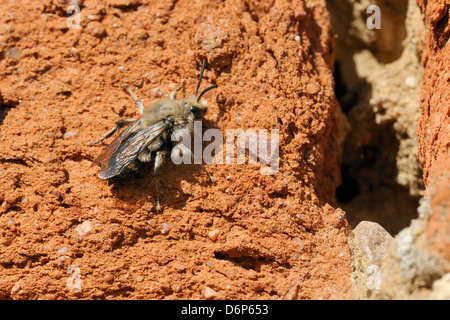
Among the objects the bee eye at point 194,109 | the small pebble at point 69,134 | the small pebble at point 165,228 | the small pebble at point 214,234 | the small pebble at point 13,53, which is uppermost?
the small pebble at point 13,53

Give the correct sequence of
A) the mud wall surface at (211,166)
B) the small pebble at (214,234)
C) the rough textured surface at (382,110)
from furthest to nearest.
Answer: the rough textured surface at (382,110) < the small pebble at (214,234) < the mud wall surface at (211,166)

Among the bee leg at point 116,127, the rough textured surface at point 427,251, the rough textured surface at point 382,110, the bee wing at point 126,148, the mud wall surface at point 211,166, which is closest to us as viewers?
the rough textured surface at point 427,251

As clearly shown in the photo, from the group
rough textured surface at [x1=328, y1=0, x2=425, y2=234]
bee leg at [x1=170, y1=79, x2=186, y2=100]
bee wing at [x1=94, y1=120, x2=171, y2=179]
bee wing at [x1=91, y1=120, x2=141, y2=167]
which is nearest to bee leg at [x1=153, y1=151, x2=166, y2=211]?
bee wing at [x1=94, y1=120, x2=171, y2=179]

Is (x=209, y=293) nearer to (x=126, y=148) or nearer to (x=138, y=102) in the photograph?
(x=126, y=148)

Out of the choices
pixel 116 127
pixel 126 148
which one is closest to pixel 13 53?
pixel 116 127

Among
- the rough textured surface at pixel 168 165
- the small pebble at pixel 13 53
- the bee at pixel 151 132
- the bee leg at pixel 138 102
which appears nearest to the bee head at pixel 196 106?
the bee at pixel 151 132

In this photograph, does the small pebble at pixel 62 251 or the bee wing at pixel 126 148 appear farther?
the bee wing at pixel 126 148

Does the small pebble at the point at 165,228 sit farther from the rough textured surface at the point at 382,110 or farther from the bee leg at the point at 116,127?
the rough textured surface at the point at 382,110

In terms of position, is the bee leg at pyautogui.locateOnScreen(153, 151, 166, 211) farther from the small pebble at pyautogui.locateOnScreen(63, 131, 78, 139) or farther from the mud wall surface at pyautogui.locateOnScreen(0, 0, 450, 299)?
the small pebble at pyautogui.locateOnScreen(63, 131, 78, 139)

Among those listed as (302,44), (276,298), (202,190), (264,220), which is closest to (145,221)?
(202,190)
